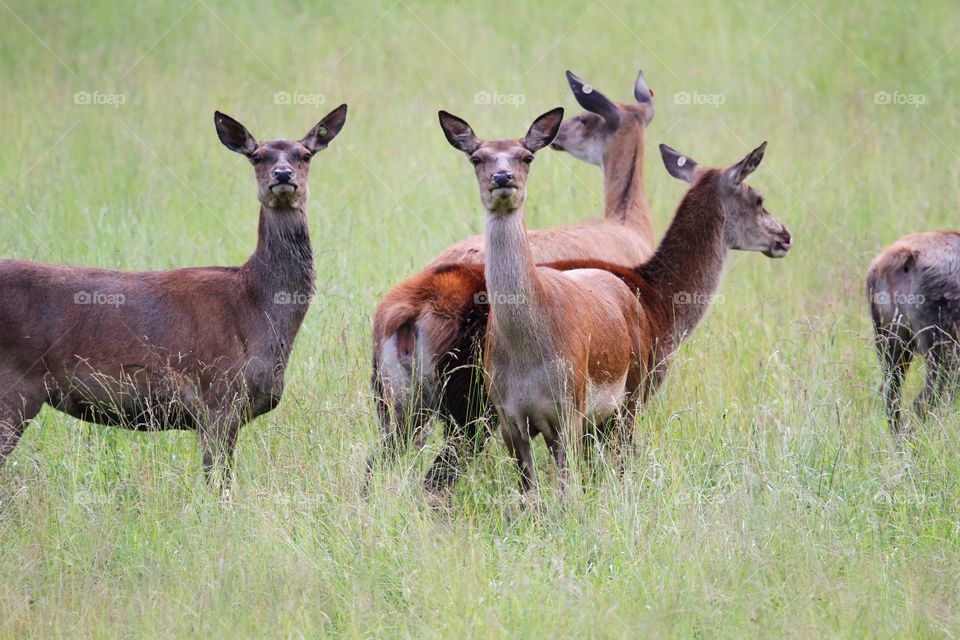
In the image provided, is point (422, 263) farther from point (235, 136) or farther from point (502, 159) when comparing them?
point (502, 159)

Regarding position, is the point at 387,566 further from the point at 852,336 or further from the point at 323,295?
the point at 852,336

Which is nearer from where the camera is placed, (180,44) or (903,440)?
(903,440)

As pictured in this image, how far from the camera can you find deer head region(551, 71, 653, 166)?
32.0ft

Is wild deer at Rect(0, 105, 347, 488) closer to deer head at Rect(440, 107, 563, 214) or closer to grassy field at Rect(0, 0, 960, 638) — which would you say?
grassy field at Rect(0, 0, 960, 638)

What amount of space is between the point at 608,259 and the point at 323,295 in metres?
2.04

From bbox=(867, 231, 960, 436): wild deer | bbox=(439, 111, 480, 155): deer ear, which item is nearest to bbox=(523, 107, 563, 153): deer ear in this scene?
bbox=(439, 111, 480, 155): deer ear

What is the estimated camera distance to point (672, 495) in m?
5.76

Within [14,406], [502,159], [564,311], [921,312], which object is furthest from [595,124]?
[14,406]

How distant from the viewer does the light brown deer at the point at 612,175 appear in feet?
27.6

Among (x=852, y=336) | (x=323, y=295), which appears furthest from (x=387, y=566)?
(x=852, y=336)

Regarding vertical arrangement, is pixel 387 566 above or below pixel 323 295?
below

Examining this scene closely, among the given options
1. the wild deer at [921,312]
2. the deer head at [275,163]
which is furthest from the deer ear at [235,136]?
the wild deer at [921,312]

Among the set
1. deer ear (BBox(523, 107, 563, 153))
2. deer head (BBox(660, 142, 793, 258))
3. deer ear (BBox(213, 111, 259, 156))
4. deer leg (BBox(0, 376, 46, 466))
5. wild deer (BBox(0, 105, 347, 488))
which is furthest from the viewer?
deer head (BBox(660, 142, 793, 258))

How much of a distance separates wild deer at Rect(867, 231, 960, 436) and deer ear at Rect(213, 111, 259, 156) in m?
3.80
